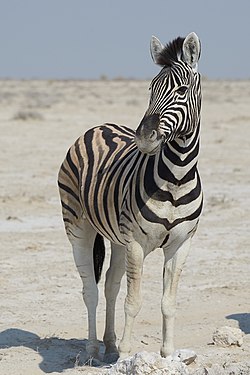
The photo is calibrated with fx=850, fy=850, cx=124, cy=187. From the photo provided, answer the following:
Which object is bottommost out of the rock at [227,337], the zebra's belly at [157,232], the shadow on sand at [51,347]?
the shadow on sand at [51,347]

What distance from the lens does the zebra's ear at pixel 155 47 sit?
564 centimetres

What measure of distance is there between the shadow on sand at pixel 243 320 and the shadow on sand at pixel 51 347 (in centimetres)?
128

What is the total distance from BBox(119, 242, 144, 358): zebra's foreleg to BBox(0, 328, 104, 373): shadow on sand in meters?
0.62

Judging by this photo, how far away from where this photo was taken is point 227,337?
264 inches

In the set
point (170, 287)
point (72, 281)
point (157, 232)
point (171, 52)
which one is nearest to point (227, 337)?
point (170, 287)

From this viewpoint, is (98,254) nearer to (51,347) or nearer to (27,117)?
(51,347)

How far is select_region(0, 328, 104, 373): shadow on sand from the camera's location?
6.45 metres

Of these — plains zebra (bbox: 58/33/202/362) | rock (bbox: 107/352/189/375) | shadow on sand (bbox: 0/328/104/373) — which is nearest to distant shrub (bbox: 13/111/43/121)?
shadow on sand (bbox: 0/328/104/373)

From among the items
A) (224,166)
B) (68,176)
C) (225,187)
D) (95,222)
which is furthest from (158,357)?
(224,166)

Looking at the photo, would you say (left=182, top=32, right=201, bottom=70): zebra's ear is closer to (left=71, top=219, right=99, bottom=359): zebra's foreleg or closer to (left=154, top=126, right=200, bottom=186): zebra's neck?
(left=154, top=126, right=200, bottom=186): zebra's neck

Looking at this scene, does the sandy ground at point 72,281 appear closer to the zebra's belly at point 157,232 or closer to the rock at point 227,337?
the rock at point 227,337

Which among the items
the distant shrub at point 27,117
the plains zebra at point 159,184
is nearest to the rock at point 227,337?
the plains zebra at point 159,184

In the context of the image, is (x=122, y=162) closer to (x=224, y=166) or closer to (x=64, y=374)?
(x=64, y=374)

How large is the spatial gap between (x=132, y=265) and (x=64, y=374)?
102 cm
